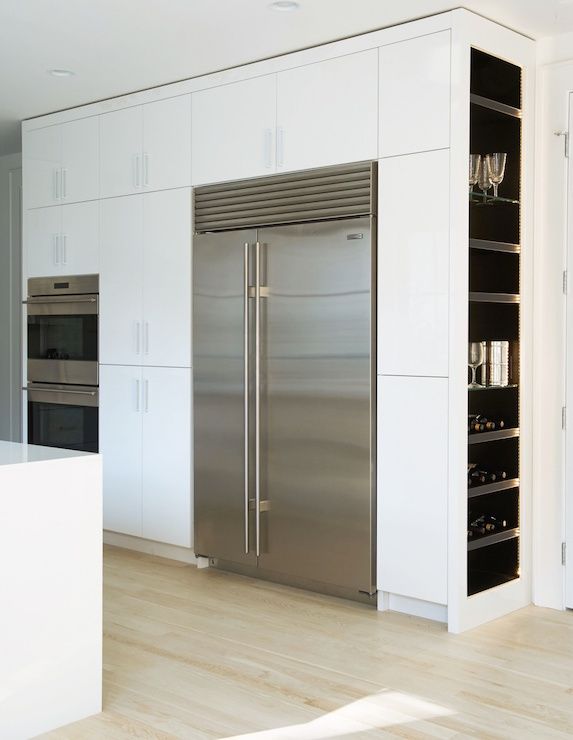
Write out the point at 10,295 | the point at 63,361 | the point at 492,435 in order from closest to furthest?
the point at 492,435, the point at 63,361, the point at 10,295

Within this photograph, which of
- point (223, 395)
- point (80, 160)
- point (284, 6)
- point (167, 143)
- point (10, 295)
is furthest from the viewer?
point (10, 295)

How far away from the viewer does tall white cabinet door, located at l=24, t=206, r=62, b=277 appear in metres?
5.49

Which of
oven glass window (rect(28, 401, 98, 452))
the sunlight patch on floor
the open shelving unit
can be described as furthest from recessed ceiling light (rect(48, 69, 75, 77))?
the sunlight patch on floor

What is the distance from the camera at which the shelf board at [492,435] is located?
3.82m

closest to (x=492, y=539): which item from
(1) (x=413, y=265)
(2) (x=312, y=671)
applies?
(2) (x=312, y=671)

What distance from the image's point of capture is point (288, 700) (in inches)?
120

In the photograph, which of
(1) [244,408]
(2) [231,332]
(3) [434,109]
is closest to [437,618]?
(1) [244,408]

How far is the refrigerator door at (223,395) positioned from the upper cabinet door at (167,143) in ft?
1.34

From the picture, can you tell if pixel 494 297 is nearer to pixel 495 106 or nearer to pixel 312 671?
pixel 495 106

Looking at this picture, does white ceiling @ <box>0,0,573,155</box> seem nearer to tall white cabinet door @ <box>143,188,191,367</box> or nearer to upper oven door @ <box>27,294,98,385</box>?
tall white cabinet door @ <box>143,188,191,367</box>

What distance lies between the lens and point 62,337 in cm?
547

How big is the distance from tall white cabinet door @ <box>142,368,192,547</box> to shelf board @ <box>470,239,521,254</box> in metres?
1.70

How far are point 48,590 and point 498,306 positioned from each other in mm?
2379

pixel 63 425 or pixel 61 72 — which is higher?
pixel 61 72
